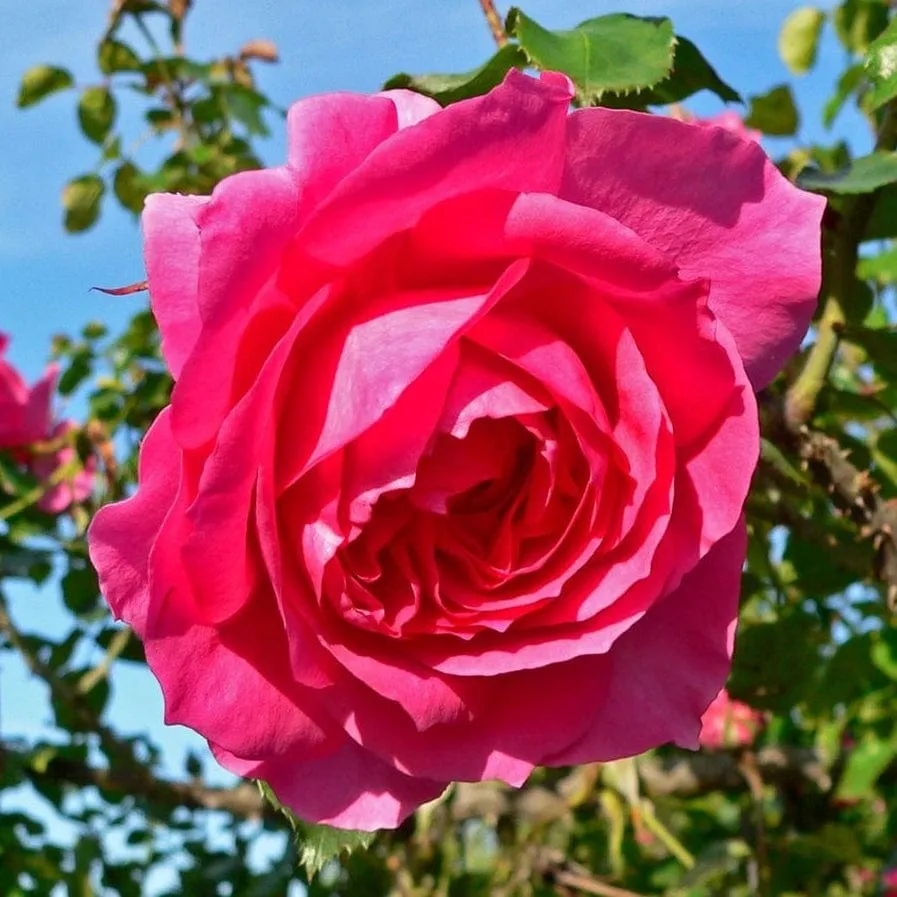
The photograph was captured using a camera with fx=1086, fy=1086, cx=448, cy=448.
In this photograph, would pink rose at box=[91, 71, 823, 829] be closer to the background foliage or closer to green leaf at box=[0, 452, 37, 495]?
the background foliage

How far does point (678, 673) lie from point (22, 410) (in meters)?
1.50

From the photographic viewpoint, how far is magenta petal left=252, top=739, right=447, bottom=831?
2.10 ft

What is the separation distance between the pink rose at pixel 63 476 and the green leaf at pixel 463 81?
3.51 ft

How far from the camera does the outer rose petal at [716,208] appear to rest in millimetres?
567

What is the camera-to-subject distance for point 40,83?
1776 millimetres

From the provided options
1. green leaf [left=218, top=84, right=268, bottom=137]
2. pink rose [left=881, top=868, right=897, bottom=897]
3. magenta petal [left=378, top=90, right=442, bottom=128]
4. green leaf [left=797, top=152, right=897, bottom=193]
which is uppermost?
magenta petal [left=378, top=90, right=442, bottom=128]

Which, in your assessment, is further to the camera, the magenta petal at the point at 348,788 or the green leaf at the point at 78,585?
the green leaf at the point at 78,585

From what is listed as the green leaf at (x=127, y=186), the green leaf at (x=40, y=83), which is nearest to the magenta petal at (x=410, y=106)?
the green leaf at (x=127, y=186)

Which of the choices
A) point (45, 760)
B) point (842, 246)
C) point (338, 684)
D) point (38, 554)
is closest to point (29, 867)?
point (45, 760)

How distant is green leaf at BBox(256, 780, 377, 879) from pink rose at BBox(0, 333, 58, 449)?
→ 1.33 m

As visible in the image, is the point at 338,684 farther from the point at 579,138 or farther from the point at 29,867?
the point at 29,867

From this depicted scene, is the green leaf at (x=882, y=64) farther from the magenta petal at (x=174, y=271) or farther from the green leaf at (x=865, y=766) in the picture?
the green leaf at (x=865, y=766)

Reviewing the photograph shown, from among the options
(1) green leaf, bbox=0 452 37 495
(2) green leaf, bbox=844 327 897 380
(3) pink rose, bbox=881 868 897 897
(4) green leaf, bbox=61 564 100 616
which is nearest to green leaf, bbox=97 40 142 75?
(1) green leaf, bbox=0 452 37 495

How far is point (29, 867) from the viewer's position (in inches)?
74.8
